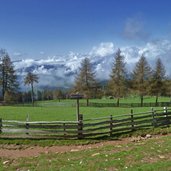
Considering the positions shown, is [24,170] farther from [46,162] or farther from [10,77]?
Result: [10,77]

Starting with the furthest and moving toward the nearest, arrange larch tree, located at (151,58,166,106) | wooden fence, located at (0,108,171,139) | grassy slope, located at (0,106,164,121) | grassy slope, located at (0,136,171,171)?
larch tree, located at (151,58,166,106)
grassy slope, located at (0,106,164,121)
wooden fence, located at (0,108,171,139)
grassy slope, located at (0,136,171,171)

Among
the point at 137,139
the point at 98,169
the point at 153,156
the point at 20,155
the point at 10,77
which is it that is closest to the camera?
the point at 98,169

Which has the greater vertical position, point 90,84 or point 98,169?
point 90,84

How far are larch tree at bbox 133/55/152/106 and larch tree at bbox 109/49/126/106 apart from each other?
2.98 metres

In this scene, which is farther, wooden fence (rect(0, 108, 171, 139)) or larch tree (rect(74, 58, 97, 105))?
larch tree (rect(74, 58, 97, 105))

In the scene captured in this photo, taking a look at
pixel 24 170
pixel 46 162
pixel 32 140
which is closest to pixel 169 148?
pixel 46 162

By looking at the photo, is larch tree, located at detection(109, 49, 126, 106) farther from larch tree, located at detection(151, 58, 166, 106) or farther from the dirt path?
the dirt path

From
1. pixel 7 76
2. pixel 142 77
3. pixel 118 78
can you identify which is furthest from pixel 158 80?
pixel 7 76

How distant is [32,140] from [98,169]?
9.15 meters

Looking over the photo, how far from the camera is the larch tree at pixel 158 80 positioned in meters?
76.9

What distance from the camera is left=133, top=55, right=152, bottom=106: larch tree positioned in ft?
247

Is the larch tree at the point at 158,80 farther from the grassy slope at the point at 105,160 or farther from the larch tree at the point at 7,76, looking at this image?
the grassy slope at the point at 105,160

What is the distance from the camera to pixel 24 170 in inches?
595

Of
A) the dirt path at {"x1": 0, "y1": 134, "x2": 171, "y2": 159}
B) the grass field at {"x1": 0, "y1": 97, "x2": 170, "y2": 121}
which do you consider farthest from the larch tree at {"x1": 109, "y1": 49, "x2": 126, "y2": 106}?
the dirt path at {"x1": 0, "y1": 134, "x2": 171, "y2": 159}
